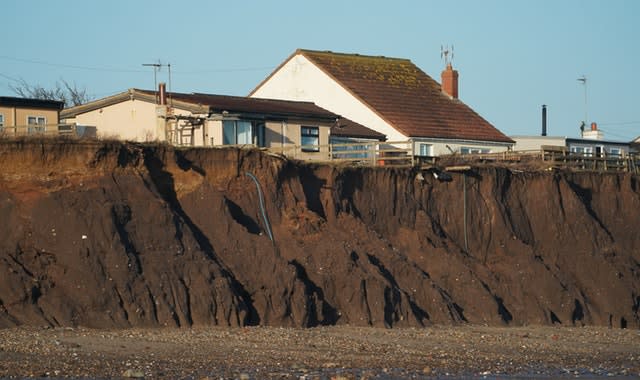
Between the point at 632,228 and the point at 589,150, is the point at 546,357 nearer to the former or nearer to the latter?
the point at 632,228

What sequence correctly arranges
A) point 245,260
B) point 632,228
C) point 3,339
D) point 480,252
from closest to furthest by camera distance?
point 3,339 → point 245,260 → point 480,252 → point 632,228

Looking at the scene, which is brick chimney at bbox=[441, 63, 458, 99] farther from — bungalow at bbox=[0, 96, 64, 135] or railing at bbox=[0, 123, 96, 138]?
bungalow at bbox=[0, 96, 64, 135]

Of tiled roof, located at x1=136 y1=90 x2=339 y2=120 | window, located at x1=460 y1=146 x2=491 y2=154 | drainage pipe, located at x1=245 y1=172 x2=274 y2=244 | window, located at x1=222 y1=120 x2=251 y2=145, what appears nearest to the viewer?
drainage pipe, located at x1=245 y1=172 x2=274 y2=244

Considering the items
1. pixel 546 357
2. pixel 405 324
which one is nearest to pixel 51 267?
pixel 405 324

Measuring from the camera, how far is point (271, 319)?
112 feet

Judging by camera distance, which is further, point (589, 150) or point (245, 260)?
point (589, 150)

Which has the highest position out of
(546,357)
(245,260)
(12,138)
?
(12,138)

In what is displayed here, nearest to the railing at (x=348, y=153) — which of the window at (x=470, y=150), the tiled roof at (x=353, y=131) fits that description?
the tiled roof at (x=353, y=131)

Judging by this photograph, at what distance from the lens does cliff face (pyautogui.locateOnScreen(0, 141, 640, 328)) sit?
3238 cm

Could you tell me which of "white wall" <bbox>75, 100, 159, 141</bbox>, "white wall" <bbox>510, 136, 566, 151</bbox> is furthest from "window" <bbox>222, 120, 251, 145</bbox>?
"white wall" <bbox>510, 136, 566, 151</bbox>

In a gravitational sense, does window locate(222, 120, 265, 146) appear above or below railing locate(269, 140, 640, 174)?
above

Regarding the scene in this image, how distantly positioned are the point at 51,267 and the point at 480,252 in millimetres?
16641

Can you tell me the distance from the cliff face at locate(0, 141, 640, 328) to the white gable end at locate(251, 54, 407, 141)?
40.0 feet

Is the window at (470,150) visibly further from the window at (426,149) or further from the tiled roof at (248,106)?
the tiled roof at (248,106)
